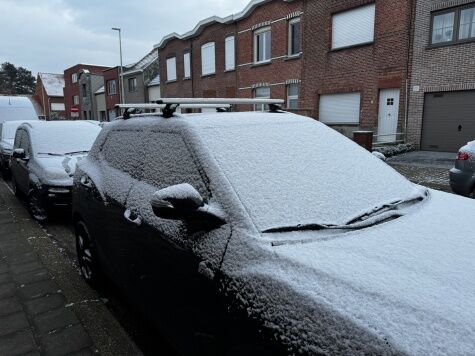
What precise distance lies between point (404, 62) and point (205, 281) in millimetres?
15489

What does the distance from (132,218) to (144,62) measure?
33.9 metres

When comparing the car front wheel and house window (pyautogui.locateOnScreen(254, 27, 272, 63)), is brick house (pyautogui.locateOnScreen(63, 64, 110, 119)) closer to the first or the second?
house window (pyautogui.locateOnScreen(254, 27, 272, 63))

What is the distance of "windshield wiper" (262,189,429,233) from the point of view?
1.83m

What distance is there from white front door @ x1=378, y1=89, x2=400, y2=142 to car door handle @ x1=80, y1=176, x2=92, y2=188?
13.9m

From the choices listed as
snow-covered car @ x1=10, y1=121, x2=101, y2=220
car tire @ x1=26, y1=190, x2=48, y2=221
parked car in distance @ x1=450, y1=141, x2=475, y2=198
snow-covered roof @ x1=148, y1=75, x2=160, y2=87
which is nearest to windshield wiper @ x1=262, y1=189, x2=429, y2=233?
parked car in distance @ x1=450, y1=141, x2=475, y2=198

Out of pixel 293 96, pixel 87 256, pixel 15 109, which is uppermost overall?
pixel 293 96

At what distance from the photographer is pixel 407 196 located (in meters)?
2.45

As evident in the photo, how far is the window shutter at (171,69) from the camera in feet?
96.0

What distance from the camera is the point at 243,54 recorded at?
890 inches

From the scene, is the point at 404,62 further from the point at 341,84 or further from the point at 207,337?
the point at 207,337

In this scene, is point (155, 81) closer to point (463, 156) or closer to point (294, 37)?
point (294, 37)

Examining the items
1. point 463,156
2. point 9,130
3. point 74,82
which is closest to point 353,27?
point 463,156

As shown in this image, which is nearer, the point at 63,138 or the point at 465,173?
the point at 465,173

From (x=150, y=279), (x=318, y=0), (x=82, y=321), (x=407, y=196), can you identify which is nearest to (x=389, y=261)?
(x=407, y=196)
